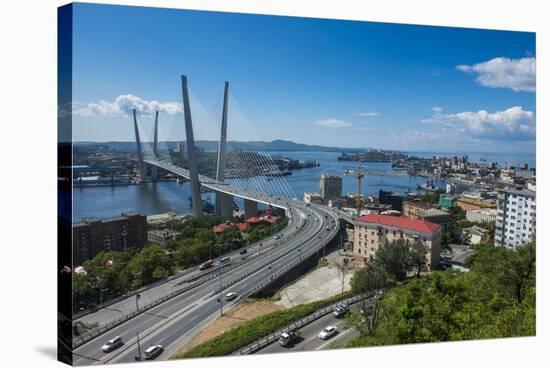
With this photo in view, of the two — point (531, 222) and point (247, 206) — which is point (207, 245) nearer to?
point (247, 206)

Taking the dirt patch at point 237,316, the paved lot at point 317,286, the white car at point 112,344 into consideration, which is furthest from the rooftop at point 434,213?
the white car at point 112,344

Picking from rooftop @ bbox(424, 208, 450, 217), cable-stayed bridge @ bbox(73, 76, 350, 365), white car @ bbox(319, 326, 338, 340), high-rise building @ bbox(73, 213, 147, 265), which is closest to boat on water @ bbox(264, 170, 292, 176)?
cable-stayed bridge @ bbox(73, 76, 350, 365)

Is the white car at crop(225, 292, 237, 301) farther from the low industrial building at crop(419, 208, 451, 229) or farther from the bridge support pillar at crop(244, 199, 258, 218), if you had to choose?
the bridge support pillar at crop(244, 199, 258, 218)

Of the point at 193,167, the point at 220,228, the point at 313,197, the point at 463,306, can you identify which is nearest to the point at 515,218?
the point at 463,306

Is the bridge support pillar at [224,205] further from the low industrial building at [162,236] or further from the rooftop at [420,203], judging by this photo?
the rooftop at [420,203]

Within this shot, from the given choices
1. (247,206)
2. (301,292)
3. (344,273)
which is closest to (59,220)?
(301,292)

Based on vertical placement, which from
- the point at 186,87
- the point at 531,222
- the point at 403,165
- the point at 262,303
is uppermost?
the point at 186,87
